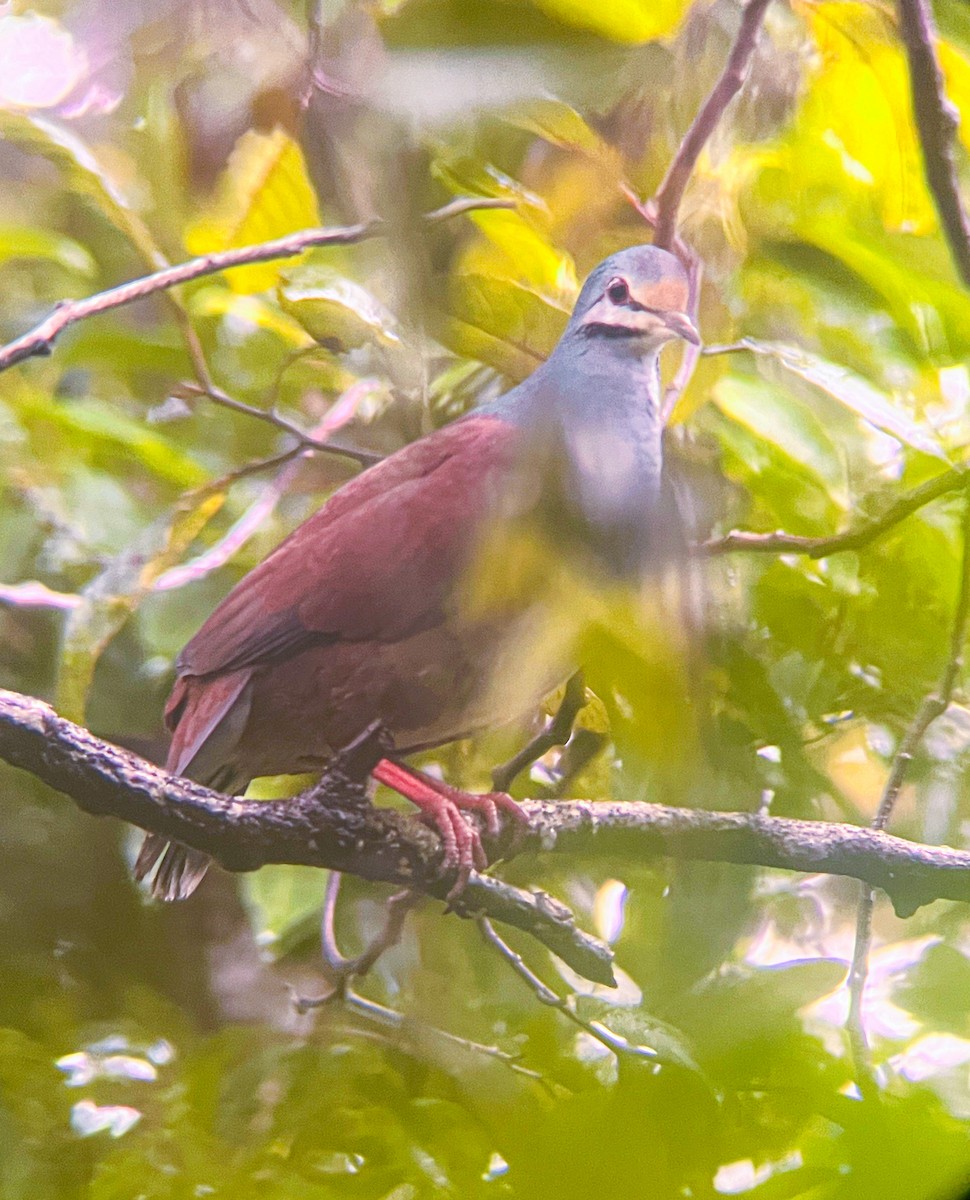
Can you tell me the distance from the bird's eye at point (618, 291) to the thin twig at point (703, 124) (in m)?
0.02

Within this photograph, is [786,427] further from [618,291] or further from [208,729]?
[208,729]

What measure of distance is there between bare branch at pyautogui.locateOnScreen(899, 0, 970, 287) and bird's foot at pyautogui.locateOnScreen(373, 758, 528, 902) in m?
0.31

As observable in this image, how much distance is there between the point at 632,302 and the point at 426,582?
0.13m

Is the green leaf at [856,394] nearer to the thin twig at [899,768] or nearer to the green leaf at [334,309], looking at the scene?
the thin twig at [899,768]

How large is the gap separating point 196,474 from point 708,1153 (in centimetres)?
35

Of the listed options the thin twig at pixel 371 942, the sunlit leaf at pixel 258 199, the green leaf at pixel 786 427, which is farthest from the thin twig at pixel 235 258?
the thin twig at pixel 371 942

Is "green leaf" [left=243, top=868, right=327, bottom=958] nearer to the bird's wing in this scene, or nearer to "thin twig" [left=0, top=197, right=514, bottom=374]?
the bird's wing

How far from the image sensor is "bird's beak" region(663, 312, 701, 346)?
1.30 feet

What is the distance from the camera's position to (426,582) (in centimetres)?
38

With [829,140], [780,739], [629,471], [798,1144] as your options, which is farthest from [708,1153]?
[829,140]

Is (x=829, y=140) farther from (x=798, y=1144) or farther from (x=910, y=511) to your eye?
(x=798, y=1144)

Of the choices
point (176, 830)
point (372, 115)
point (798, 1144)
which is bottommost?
point (798, 1144)

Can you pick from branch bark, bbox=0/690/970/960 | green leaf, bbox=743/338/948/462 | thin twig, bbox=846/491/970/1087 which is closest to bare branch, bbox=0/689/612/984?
branch bark, bbox=0/690/970/960

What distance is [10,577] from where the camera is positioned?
1.28ft
